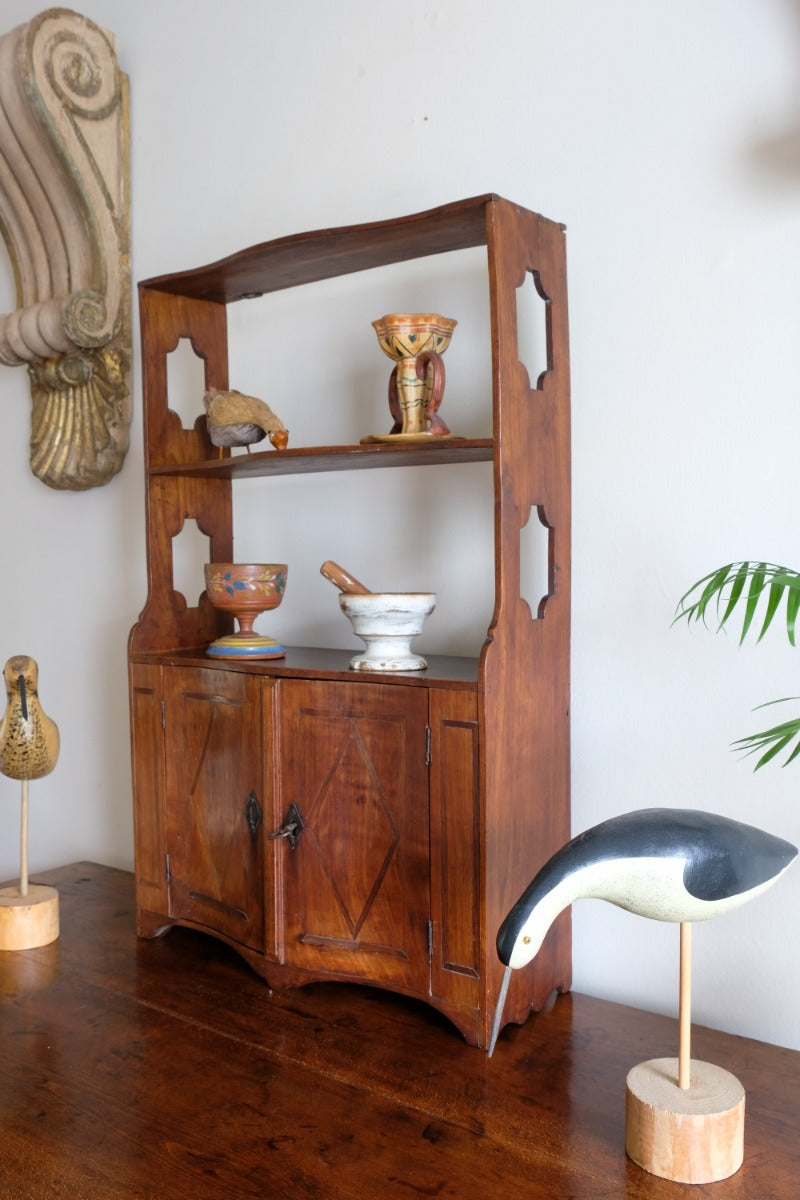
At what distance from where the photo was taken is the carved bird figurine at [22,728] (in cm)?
191

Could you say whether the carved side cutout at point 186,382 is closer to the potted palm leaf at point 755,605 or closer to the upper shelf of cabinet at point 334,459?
the upper shelf of cabinet at point 334,459

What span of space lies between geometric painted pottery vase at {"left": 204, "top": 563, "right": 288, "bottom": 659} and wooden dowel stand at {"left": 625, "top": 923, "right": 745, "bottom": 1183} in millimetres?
874

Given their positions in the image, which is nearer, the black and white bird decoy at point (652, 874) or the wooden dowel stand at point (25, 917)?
the black and white bird decoy at point (652, 874)

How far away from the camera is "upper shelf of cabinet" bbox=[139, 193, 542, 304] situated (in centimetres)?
155

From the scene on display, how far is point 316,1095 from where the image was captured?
1377mm

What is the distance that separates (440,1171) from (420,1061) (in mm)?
260

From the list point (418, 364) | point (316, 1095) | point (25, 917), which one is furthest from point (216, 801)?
point (418, 364)

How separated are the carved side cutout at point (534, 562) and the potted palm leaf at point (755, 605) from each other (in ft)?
0.77

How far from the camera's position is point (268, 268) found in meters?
1.84

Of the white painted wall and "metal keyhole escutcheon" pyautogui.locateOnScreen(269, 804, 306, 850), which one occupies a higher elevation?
the white painted wall

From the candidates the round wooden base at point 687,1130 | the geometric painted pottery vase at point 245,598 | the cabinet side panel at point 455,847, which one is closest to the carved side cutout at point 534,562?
the cabinet side panel at point 455,847

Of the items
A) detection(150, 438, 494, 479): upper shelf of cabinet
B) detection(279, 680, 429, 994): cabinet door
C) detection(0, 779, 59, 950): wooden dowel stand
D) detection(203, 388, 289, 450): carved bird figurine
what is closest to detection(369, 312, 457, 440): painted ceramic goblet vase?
detection(150, 438, 494, 479): upper shelf of cabinet

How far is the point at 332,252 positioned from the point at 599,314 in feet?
1.42

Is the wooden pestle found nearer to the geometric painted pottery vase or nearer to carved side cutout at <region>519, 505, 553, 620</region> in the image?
the geometric painted pottery vase
